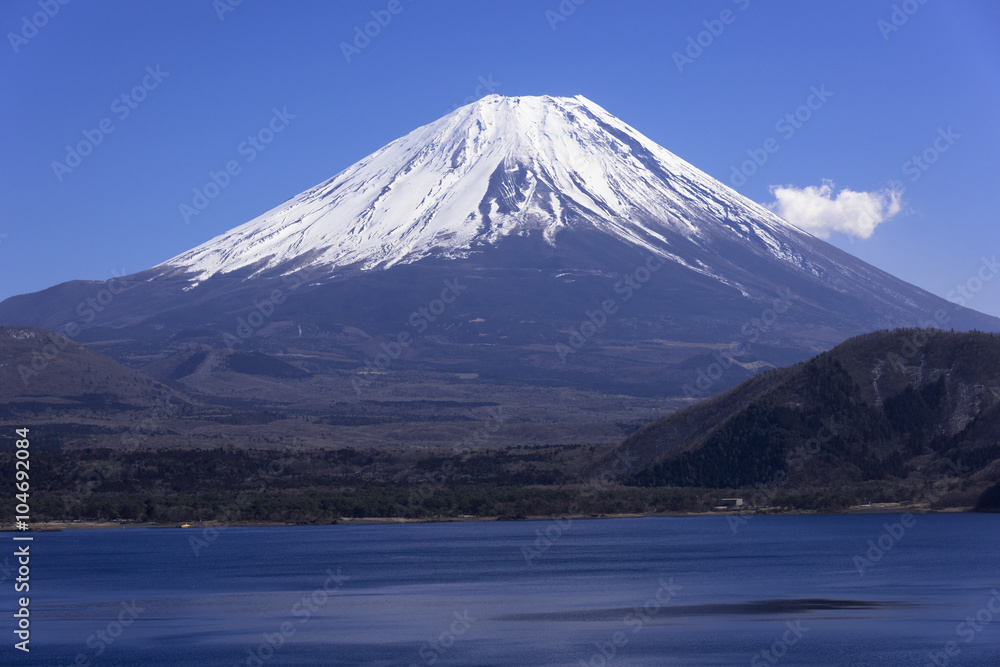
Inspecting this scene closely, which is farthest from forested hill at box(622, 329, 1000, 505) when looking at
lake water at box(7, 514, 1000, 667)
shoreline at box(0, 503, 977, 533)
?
lake water at box(7, 514, 1000, 667)

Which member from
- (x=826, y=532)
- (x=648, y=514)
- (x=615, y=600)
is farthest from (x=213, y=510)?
(x=615, y=600)

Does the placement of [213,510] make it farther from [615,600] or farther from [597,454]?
[615,600]

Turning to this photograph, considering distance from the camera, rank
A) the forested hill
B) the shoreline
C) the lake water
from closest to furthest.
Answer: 1. the lake water
2. the shoreline
3. the forested hill

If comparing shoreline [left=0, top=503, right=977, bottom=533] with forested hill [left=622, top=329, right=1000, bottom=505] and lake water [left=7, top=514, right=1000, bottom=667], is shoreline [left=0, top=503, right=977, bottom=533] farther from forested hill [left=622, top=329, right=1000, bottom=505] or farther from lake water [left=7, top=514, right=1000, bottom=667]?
lake water [left=7, top=514, right=1000, bottom=667]

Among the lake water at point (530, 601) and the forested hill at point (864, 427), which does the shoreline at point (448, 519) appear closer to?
the forested hill at point (864, 427)

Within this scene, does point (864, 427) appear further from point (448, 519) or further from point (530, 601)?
point (530, 601)

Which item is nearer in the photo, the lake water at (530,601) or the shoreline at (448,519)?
the lake water at (530,601)

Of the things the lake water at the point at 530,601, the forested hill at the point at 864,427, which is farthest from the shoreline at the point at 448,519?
the lake water at the point at 530,601

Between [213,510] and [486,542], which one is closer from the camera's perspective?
[486,542]
